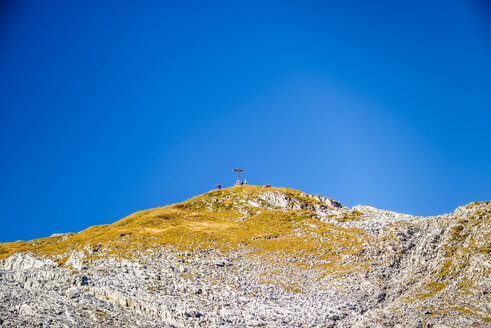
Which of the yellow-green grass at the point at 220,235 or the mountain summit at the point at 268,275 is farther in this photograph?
the yellow-green grass at the point at 220,235

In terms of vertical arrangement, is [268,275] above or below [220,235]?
below

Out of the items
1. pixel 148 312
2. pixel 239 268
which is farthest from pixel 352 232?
pixel 148 312

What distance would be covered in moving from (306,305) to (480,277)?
22.9 meters

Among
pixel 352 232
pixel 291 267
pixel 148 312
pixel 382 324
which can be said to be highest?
pixel 352 232

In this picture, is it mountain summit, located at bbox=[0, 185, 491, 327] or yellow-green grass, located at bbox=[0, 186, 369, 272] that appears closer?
mountain summit, located at bbox=[0, 185, 491, 327]

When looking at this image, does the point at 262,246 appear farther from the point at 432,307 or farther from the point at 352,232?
the point at 432,307

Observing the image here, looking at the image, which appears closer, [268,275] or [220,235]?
[268,275]

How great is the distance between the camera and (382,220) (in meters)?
81.9

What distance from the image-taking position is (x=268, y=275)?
64500 millimetres

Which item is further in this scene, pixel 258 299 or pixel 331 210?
pixel 331 210

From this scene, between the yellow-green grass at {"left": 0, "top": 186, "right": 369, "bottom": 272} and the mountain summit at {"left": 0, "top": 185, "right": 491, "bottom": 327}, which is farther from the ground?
the yellow-green grass at {"left": 0, "top": 186, "right": 369, "bottom": 272}

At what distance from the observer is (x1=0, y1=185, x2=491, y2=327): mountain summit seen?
48.9m

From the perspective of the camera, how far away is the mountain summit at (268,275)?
160 ft

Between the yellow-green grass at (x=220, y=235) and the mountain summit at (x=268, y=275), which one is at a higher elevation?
the yellow-green grass at (x=220, y=235)
